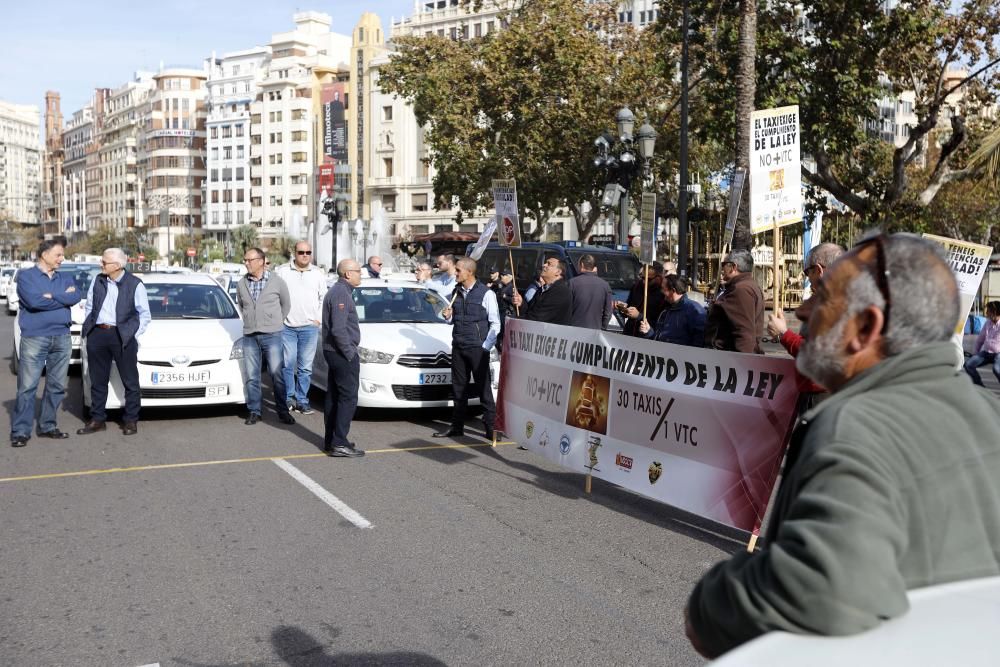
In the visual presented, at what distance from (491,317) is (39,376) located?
4349 mm

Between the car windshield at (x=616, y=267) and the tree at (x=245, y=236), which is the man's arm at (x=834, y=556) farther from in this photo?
the tree at (x=245, y=236)

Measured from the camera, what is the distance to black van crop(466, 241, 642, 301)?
2100cm

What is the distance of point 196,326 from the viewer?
11883 mm

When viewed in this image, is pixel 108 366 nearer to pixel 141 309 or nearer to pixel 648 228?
pixel 141 309

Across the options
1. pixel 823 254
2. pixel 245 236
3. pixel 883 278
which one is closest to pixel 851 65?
pixel 823 254

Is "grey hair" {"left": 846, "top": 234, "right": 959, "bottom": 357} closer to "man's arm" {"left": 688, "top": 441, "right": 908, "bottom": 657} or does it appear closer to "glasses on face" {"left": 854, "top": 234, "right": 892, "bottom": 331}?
"glasses on face" {"left": 854, "top": 234, "right": 892, "bottom": 331}

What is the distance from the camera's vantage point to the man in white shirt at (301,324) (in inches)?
463

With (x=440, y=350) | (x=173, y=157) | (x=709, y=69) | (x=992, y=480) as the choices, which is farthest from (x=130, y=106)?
(x=992, y=480)

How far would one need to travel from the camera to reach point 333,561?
19.4 feet

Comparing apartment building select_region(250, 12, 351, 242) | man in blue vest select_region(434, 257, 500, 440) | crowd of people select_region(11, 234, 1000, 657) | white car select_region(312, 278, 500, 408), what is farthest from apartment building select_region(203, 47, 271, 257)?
crowd of people select_region(11, 234, 1000, 657)

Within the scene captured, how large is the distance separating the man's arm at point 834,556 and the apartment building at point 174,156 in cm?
13537

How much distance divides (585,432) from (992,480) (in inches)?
226

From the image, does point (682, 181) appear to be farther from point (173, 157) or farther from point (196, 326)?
point (173, 157)

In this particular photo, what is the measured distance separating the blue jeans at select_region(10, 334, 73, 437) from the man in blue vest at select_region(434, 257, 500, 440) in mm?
3743
